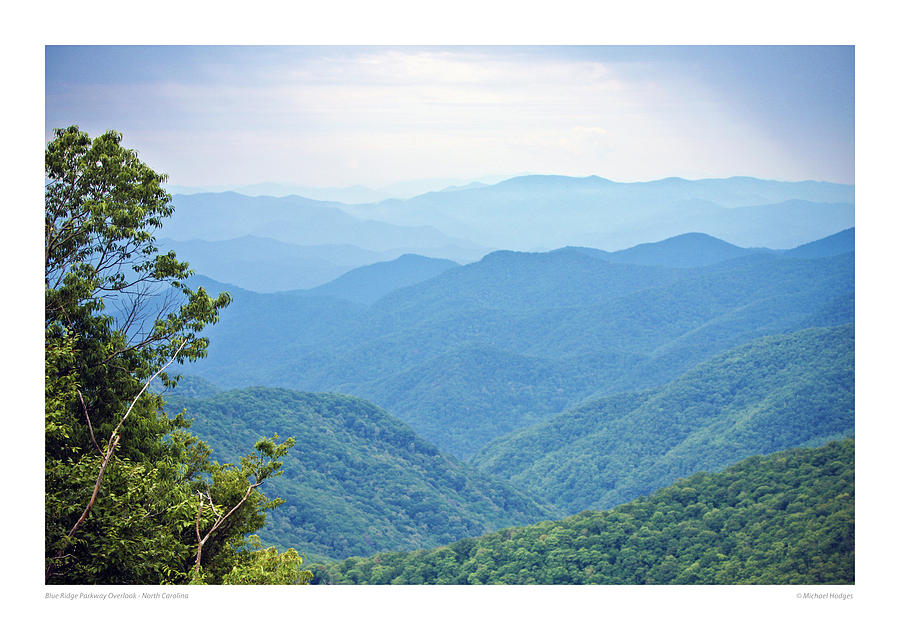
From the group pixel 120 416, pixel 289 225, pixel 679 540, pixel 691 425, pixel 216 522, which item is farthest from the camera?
pixel 289 225

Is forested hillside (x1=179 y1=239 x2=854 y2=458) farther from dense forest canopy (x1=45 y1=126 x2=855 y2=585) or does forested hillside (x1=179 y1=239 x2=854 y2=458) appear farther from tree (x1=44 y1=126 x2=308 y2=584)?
tree (x1=44 y1=126 x2=308 y2=584)

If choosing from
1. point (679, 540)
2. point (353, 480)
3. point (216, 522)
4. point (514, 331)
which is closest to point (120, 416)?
point (216, 522)

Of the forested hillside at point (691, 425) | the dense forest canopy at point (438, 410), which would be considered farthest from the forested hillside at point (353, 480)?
the forested hillside at point (691, 425)

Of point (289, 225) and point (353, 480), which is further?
point (289, 225)

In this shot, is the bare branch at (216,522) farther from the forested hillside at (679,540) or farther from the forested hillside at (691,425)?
the forested hillside at (691,425)

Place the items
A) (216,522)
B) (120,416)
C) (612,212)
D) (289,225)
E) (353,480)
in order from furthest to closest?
(612,212) → (289,225) → (353,480) → (120,416) → (216,522)

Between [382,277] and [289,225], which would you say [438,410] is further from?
[382,277]
